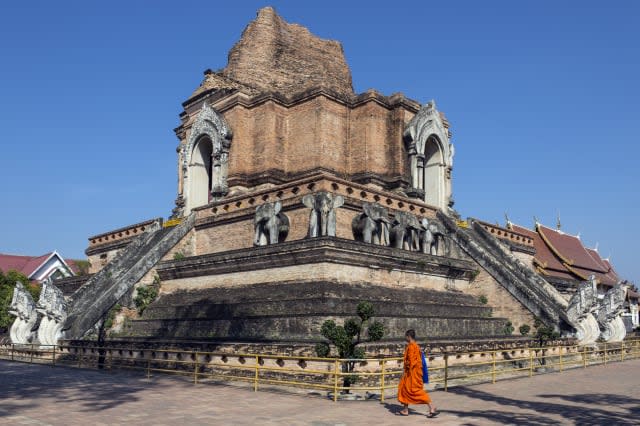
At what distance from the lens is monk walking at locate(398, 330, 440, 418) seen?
9.11 metres

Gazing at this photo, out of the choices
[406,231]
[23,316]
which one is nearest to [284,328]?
[406,231]

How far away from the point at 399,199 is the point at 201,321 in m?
8.09

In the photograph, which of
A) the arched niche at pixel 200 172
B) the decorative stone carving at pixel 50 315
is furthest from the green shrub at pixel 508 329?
the decorative stone carving at pixel 50 315

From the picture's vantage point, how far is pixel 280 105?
75.4 feet

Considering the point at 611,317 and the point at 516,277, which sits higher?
the point at 516,277

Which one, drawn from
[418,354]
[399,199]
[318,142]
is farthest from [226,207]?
[418,354]

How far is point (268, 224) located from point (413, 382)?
10069mm

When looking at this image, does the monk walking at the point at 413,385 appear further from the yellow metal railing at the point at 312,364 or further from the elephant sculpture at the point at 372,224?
the elephant sculpture at the point at 372,224

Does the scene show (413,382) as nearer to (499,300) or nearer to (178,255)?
(499,300)

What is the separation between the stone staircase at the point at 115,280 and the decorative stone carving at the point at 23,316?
1228mm

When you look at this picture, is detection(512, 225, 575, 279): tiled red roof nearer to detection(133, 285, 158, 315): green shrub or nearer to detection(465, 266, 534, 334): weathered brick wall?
detection(465, 266, 534, 334): weathered brick wall

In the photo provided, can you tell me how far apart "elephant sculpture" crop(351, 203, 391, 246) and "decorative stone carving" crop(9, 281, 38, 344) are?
405 inches

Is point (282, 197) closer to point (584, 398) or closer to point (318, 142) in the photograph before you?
point (318, 142)

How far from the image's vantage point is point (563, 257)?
30688 mm
